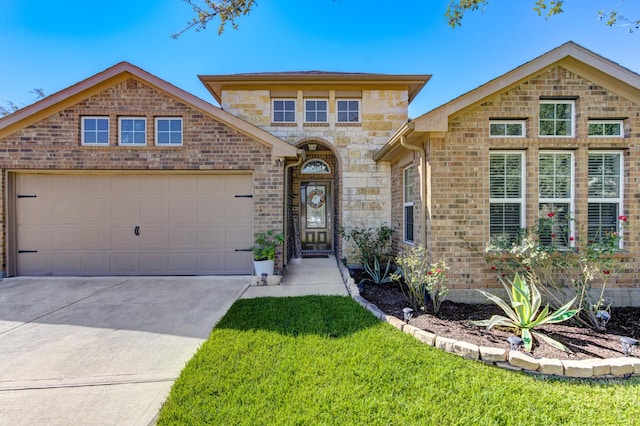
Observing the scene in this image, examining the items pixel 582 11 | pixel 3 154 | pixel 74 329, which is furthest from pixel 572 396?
pixel 3 154

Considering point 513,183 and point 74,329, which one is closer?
point 74,329

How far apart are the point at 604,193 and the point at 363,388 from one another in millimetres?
5702

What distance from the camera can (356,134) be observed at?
838 cm

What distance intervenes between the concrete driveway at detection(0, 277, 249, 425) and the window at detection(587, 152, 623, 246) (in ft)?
22.2

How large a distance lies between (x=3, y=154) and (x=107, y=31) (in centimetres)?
401

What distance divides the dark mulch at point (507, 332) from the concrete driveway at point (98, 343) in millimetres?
3095

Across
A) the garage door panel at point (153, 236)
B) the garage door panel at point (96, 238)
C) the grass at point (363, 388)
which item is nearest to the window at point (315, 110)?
the garage door panel at point (153, 236)

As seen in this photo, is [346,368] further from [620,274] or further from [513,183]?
[620,274]

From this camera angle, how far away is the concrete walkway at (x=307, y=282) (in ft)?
18.8

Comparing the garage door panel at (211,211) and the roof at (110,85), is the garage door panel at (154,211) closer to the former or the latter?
the garage door panel at (211,211)

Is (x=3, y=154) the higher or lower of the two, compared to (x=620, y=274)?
higher

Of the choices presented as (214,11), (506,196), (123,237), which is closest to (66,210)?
(123,237)

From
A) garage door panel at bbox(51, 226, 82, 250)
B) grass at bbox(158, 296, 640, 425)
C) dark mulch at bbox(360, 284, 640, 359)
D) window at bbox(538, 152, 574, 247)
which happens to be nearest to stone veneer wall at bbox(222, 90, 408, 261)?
dark mulch at bbox(360, 284, 640, 359)

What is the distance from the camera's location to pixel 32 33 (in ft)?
28.9
